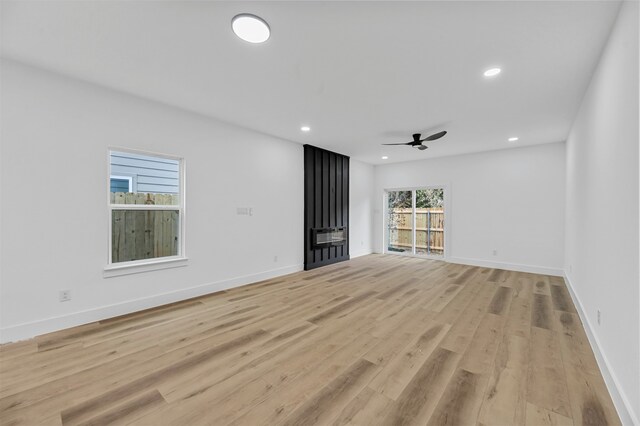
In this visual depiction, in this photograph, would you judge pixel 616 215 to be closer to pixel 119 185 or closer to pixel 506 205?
pixel 506 205

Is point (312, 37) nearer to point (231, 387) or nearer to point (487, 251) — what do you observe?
point (231, 387)

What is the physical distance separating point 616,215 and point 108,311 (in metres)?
4.77

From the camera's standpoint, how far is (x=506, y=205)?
18.9 ft

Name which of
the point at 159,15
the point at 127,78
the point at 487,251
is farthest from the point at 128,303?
the point at 487,251

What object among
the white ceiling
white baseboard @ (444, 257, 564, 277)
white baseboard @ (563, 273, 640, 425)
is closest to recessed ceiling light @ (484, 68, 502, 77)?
the white ceiling

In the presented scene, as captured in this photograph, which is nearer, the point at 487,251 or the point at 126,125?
the point at 126,125

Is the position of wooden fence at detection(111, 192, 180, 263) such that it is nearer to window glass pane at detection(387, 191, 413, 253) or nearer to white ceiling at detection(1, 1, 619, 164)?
white ceiling at detection(1, 1, 619, 164)

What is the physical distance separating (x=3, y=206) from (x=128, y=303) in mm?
1514

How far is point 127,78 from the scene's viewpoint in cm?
283

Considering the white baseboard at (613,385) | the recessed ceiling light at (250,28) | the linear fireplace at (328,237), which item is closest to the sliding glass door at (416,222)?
the linear fireplace at (328,237)

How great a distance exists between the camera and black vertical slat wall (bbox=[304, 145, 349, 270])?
562 centimetres

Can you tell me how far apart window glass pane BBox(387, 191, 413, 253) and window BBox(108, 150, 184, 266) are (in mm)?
5761

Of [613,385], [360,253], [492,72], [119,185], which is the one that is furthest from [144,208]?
[360,253]

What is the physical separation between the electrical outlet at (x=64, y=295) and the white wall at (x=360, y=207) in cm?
540
